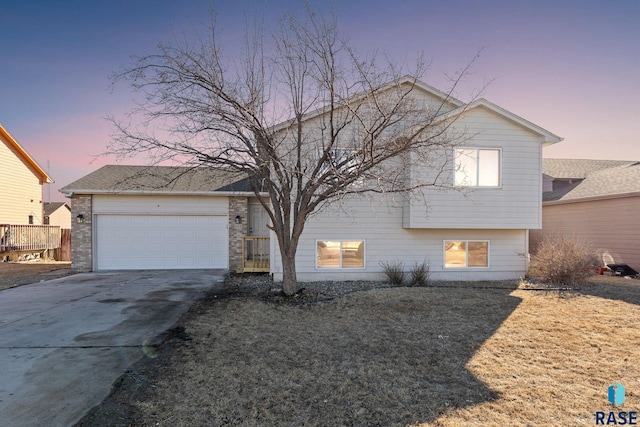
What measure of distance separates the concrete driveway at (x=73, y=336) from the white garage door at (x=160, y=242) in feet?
8.38

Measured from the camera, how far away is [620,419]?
10.1 feet

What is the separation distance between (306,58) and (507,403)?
21.5 ft

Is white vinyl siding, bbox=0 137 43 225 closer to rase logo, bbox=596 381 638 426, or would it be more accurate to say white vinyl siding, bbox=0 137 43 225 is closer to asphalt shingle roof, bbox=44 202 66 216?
asphalt shingle roof, bbox=44 202 66 216

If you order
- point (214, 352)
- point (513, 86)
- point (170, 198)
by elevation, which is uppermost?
point (513, 86)

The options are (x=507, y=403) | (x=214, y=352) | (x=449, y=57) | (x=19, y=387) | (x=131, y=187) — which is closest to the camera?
(x=507, y=403)

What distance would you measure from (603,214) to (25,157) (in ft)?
94.5

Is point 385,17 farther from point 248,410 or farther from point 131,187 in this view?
point 131,187

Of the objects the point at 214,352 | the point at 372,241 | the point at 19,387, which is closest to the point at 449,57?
the point at 372,241

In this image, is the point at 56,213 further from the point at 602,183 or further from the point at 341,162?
the point at 602,183

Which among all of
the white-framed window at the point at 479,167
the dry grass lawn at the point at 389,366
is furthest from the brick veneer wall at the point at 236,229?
the white-framed window at the point at 479,167

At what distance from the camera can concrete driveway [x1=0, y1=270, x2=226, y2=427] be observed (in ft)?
11.1

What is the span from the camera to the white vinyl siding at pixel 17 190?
18.0 m

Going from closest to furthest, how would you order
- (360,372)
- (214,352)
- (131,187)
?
1. (360,372)
2. (214,352)
3. (131,187)

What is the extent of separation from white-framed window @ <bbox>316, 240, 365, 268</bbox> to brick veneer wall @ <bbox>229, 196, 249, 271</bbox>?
3.92m
